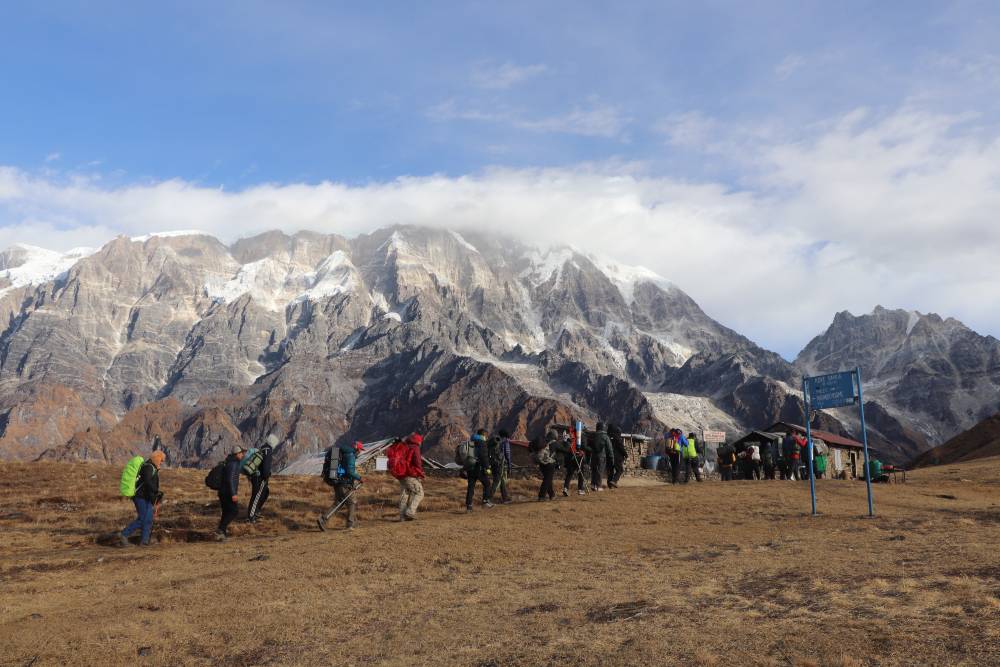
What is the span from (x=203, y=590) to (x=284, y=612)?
7.67ft

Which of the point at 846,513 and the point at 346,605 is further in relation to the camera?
the point at 846,513

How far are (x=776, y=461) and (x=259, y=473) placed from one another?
87.1 ft

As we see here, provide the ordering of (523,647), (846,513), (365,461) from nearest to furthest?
(523,647) < (846,513) < (365,461)

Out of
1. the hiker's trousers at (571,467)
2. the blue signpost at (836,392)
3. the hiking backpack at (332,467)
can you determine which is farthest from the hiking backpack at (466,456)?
the blue signpost at (836,392)

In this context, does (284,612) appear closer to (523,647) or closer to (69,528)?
(523,647)

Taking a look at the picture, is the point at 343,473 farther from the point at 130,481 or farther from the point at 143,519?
the point at 130,481

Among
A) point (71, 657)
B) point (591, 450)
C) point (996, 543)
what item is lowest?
point (71, 657)

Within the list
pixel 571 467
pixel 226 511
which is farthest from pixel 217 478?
pixel 571 467

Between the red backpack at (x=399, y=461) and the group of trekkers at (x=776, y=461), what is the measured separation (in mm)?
19673

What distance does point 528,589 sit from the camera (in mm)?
12633

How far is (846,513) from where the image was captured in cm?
2064

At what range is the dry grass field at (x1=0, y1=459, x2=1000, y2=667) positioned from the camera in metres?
9.38

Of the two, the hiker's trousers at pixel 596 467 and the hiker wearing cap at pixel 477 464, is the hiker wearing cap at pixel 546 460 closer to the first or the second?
the hiker wearing cap at pixel 477 464

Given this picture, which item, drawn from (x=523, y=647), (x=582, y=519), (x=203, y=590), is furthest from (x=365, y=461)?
(x=523, y=647)
